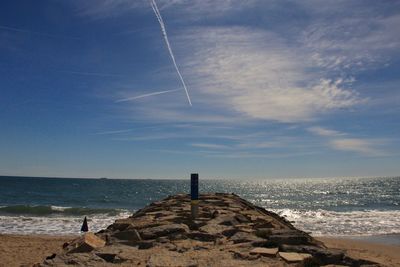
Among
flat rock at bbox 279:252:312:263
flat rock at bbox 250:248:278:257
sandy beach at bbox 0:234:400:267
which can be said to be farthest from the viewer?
sandy beach at bbox 0:234:400:267

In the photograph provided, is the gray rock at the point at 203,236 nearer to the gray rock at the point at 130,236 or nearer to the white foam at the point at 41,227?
the gray rock at the point at 130,236

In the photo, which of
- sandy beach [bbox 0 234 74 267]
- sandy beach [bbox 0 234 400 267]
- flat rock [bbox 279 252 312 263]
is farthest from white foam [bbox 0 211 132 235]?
flat rock [bbox 279 252 312 263]

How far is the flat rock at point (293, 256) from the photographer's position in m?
5.90

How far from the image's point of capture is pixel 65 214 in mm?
33219

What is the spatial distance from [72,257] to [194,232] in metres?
2.41

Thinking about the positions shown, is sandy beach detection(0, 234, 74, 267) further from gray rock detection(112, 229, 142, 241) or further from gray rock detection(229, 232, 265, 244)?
gray rock detection(229, 232, 265, 244)

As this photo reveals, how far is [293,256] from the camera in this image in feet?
19.8

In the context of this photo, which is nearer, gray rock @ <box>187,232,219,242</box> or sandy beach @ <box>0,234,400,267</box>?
gray rock @ <box>187,232,219,242</box>

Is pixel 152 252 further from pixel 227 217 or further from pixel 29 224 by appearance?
pixel 29 224

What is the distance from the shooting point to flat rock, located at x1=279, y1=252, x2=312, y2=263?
5.90 meters

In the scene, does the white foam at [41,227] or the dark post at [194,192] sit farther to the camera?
the white foam at [41,227]

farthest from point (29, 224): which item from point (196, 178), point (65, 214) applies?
point (196, 178)

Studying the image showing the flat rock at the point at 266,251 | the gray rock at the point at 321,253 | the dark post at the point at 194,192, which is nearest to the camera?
the gray rock at the point at 321,253

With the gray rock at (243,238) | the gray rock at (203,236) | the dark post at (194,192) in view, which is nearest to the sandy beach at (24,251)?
the dark post at (194,192)
